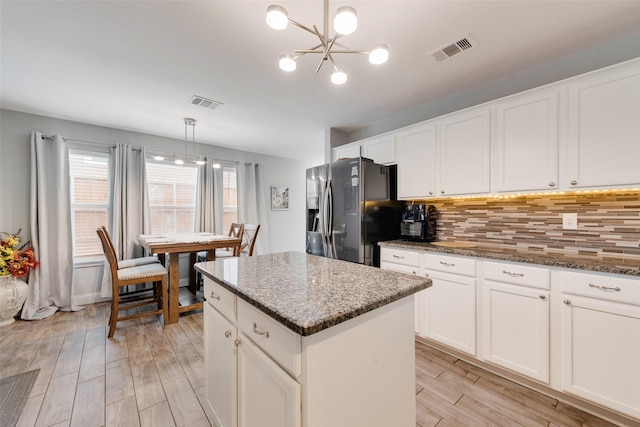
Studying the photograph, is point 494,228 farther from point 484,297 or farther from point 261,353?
point 261,353

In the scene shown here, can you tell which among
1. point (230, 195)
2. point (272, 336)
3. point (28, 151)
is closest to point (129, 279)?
point (28, 151)

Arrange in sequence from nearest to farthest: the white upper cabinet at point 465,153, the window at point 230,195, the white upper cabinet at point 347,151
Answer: the white upper cabinet at point 465,153
the white upper cabinet at point 347,151
the window at point 230,195

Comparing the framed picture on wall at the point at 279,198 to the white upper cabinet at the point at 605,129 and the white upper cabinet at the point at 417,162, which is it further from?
the white upper cabinet at the point at 605,129

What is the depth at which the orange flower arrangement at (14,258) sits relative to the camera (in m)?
2.73

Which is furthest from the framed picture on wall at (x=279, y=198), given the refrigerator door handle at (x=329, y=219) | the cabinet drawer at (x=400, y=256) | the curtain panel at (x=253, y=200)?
the cabinet drawer at (x=400, y=256)

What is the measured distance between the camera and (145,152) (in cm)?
387

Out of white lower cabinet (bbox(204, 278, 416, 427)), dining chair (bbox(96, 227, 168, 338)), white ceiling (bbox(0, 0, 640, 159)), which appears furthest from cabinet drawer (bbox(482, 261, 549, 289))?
dining chair (bbox(96, 227, 168, 338))

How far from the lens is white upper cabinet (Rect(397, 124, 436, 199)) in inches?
100

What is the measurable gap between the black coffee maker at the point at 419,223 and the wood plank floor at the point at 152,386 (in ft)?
3.50

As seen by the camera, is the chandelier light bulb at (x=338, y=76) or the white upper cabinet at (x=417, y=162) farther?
the white upper cabinet at (x=417, y=162)

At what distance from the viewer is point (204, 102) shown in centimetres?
283

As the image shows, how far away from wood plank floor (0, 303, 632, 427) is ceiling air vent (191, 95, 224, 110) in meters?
2.44

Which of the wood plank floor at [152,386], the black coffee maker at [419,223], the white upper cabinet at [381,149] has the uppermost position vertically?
the white upper cabinet at [381,149]

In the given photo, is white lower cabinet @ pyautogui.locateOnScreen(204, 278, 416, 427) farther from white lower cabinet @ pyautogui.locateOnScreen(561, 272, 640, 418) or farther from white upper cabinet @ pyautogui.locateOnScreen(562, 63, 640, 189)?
white upper cabinet @ pyautogui.locateOnScreen(562, 63, 640, 189)
